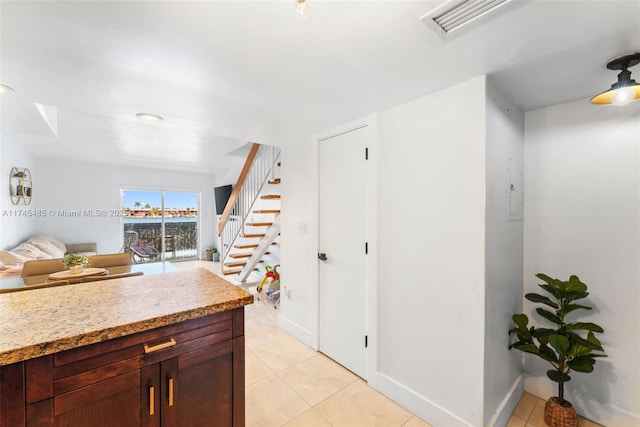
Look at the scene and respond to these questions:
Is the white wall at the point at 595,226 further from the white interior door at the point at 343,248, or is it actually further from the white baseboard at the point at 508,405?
the white interior door at the point at 343,248

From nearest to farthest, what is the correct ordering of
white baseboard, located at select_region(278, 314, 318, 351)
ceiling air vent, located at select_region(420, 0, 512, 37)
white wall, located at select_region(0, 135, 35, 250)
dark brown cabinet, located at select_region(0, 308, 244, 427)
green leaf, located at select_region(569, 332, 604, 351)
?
dark brown cabinet, located at select_region(0, 308, 244, 427) < ceiling air vent, located at select_region(420, 0, 512, 37) < green leaf, located at select_region(569, 332, 604, 351) < white baseboard, located at select_region(278, 314, 318, 351) < white wall, located at select_region(0, 135, 35, 250)

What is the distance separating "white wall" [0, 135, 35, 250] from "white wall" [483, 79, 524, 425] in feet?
19.2

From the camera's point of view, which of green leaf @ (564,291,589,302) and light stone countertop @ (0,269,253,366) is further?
green leaf @ (564,291,589,302)

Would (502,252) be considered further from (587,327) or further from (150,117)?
(150,117)

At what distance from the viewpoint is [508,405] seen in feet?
5.86

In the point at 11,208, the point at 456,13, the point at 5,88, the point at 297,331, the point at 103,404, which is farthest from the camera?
the point at 11,208

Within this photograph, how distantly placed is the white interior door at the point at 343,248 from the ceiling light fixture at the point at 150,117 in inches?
58.0

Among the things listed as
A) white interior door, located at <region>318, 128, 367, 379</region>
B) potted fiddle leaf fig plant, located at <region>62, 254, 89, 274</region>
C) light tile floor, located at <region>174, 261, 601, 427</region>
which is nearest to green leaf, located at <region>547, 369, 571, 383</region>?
light tile floor, located at <region>174, 261, 601, 427</region>

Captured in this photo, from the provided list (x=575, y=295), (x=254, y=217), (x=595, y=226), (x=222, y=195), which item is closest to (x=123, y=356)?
(x=575, y=295)

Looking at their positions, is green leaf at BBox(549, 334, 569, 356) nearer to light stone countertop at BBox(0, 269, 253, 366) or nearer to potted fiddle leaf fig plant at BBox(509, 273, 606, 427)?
potted fiddle leaf fig plant at BBox(509, 273, 606, 427)

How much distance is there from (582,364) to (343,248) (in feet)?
5.58

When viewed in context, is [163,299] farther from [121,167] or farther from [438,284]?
[121,167]

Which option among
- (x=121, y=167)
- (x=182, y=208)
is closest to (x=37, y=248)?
(x=121, y=167)

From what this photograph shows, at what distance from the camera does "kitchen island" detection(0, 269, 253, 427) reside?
846mm
